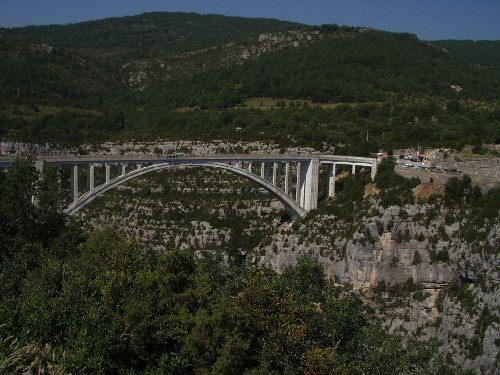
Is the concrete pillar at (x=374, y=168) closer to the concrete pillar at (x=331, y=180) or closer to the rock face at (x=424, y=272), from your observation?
the concrete pillar at (x=331, y=180)

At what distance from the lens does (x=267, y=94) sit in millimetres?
73375

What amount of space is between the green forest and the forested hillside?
27951 millimetres

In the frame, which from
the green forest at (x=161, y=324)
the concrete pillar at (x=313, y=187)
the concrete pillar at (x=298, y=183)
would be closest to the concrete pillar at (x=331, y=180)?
the concrete pillar at (x=313, y=187)

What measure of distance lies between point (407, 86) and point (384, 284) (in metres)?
42.7

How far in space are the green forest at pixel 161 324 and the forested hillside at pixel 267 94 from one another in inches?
1100

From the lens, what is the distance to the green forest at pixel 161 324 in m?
15.0

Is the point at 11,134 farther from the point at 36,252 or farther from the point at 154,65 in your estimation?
the point at 154,65

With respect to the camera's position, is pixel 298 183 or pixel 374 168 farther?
pixel 298 183

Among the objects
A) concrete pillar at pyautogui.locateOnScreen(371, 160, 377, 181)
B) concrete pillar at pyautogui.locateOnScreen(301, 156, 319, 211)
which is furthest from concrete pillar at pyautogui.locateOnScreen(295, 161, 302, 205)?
concrete pillar at pyautogui.locateOnScreen(371, 160, 377, 181)

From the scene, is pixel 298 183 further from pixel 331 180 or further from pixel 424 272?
pixel 424 272

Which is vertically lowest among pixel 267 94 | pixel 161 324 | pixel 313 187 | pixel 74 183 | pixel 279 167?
pixel 161 324

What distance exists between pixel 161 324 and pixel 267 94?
58125 millimetres

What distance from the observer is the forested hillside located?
184ft

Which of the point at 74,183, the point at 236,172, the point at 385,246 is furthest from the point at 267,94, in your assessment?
the point at 74,183
